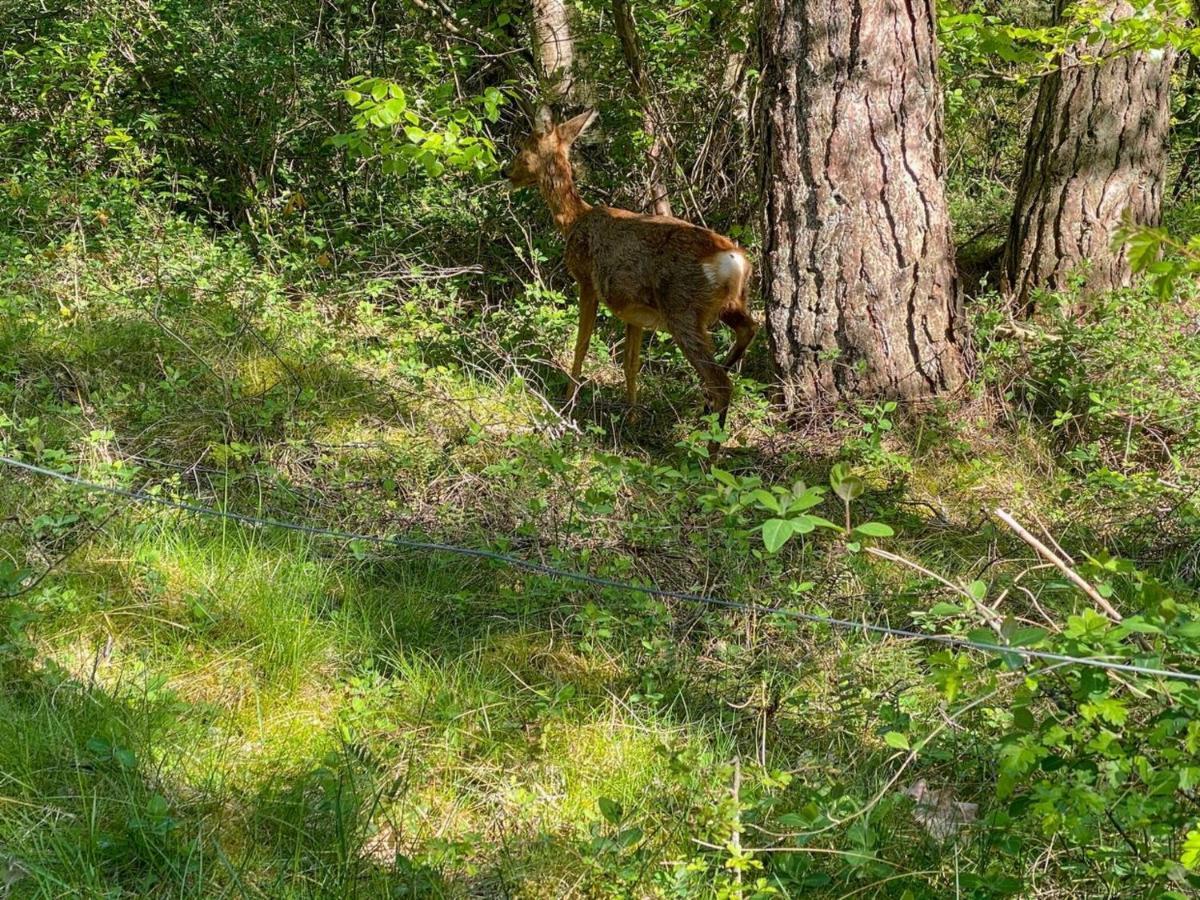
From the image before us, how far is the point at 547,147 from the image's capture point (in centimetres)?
713

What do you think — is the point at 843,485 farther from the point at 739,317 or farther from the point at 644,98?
the point at 644,98

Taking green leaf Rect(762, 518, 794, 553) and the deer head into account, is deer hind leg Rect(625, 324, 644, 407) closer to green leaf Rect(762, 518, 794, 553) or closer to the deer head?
the deer head

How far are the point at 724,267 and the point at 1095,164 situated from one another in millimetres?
2296

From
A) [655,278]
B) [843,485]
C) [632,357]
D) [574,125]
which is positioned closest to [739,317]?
[655,278]

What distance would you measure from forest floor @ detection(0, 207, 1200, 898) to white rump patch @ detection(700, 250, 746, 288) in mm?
697

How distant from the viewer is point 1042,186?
20.9 feet

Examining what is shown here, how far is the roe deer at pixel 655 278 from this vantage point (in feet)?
19.7

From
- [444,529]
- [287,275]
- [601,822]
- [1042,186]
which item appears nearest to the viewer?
[601,822]

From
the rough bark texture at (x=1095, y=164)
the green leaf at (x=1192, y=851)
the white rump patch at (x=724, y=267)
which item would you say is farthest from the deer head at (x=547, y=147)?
the green leaf at (x=1192, y=851)

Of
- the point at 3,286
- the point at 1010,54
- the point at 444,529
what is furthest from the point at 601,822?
the point at 3,286

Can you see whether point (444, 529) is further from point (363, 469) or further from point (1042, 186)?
point (1042, 186)

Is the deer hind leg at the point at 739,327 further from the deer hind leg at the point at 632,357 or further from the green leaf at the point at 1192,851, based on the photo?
the green leaf at the point at 1192,851

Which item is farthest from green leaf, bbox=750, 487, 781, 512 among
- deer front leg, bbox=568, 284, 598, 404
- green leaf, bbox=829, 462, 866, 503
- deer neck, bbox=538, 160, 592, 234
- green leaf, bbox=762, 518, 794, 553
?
deer neck, bbox=538, 160, 592, 234

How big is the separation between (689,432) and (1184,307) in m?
2.94
